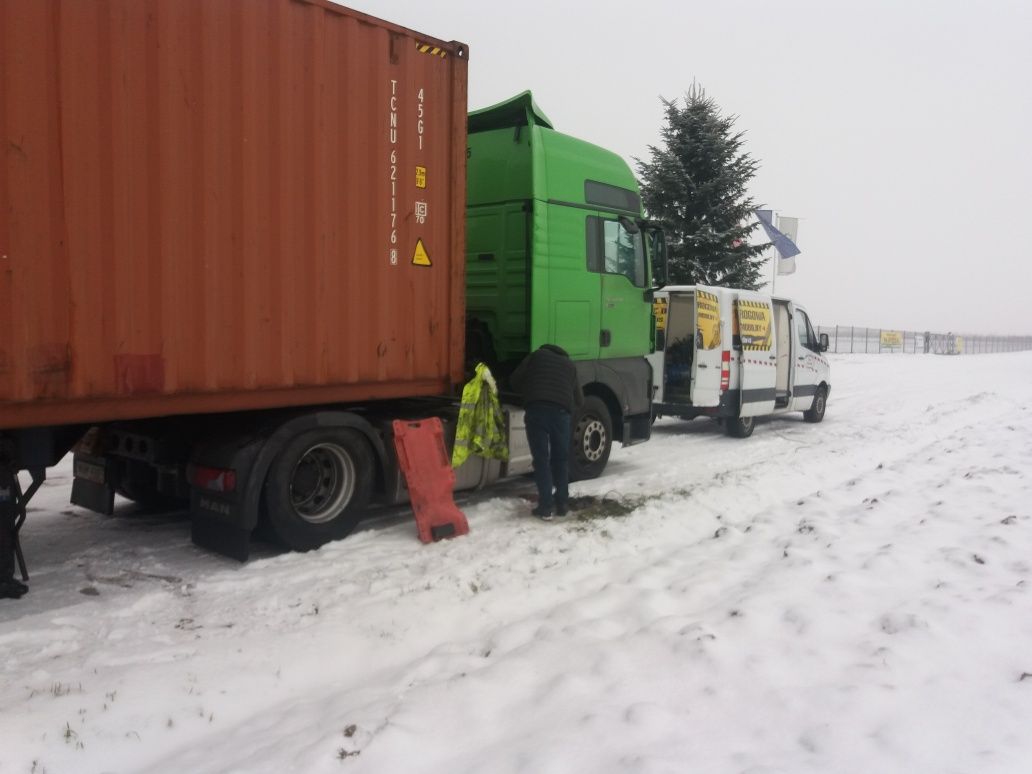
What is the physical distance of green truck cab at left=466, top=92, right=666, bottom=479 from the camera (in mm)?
7277

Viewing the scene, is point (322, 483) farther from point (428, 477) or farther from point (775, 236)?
point (775, 236)

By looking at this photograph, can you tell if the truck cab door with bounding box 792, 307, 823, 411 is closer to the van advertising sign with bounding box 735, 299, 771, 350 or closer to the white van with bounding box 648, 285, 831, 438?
the white van with bounding box 648, 285, 831, 438

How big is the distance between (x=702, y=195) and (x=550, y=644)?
1808cm

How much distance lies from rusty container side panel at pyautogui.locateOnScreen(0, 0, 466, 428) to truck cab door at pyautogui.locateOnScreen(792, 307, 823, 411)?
884 cm

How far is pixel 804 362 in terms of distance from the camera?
1354cm

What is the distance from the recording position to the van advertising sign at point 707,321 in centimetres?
1107

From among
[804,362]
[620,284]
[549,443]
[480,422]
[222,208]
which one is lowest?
[549,443]

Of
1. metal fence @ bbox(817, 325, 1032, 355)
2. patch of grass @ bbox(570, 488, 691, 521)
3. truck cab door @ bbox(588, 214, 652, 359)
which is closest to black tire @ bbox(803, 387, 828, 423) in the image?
truck cab door @ bbox(588, 214, 652, 359)

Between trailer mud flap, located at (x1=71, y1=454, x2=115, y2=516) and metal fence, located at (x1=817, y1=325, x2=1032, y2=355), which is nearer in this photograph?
trailer mud flap, located at (x1=71, y1=454, x2=115, y2=516)

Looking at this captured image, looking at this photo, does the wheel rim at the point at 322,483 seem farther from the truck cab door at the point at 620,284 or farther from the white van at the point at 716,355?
the white van at the point at 716,355

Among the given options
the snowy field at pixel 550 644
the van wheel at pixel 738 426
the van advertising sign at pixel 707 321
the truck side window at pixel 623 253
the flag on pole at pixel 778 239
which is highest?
the flag on pole at pixel 778 239

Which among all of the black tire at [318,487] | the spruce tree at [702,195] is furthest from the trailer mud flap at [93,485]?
the spruce tree at [702,195]

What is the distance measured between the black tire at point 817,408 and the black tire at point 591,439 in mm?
7004

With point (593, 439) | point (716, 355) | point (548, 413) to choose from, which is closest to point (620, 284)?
point (593, 439)
